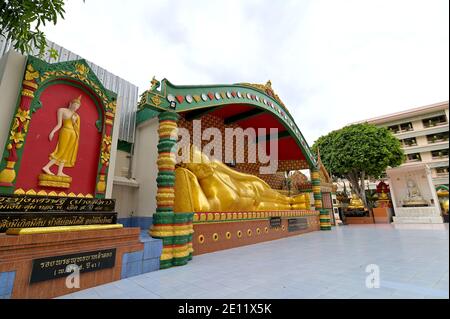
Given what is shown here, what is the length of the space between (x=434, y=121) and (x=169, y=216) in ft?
93.4

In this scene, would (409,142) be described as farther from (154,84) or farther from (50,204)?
(50,204)

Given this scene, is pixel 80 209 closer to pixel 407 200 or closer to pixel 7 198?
pixel 7 198

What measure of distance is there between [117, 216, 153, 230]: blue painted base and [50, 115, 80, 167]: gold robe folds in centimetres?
192

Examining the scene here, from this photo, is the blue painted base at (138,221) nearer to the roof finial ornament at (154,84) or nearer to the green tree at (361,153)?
the roof finial ornament at (154,84)

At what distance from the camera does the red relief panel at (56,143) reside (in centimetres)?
309

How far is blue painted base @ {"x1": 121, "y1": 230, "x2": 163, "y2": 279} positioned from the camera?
2.60 meters

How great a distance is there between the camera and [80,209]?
2500 millimetres

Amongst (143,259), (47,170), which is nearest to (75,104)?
(47,170)

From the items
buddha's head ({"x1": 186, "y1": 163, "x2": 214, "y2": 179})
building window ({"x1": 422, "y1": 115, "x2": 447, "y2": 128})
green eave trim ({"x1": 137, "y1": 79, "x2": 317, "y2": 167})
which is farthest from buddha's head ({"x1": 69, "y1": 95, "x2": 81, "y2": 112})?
building window ({"x1": 422, "y1": 115, "x2": 447, "y2": 128})

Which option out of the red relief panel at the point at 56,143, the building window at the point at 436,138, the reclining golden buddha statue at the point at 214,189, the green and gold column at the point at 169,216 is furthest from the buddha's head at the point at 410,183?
the red relief panel at the point at 56,143

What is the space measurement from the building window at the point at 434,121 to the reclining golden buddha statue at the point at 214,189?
24.7m
